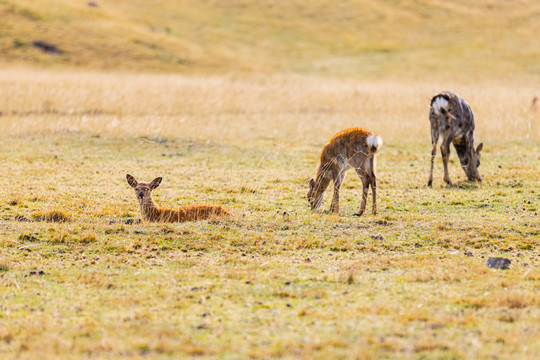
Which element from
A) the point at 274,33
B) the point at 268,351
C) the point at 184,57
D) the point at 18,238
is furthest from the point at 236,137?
the point at 274,33

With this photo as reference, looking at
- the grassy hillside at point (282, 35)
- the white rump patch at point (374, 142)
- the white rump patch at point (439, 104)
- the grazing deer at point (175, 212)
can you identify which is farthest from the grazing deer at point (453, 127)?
the grassy hillside at point (282, 35)

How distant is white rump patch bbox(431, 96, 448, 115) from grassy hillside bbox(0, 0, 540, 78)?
33.0 metres

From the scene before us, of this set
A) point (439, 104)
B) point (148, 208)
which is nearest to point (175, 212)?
point (148, 208)

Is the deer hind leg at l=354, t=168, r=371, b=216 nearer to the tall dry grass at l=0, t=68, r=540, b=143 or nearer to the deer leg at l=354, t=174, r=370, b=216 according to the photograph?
the deer leg at l=354, t=174, r=370, b=216

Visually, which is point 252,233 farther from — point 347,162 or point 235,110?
point 235,110

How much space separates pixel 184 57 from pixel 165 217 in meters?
40.2

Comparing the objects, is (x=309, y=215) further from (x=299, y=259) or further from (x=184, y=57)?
(x=184, y=57)

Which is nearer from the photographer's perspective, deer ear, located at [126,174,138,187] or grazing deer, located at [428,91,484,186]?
deer ear, located at [126,174,138,187]

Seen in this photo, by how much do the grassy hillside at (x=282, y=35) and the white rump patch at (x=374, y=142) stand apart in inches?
1409

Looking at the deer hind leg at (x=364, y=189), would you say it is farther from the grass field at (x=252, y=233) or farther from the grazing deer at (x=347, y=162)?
the grass field at (x=252, y=233)

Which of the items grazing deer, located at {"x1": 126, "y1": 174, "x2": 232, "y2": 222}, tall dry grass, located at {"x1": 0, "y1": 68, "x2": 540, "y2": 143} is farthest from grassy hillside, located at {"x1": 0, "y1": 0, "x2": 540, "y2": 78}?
grazing deer, located at {"x1": 126, "y1": 174, "x2": 232, "y2": 222}

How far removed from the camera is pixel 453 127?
14219 mm

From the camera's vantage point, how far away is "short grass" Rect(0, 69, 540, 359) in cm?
555

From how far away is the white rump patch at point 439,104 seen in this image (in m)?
13.9
